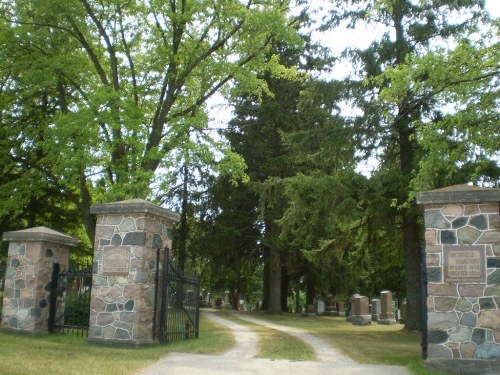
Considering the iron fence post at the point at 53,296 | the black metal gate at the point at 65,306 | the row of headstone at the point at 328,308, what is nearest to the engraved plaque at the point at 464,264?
the black metal gate at the point at 65,306

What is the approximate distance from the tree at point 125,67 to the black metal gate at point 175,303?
15.2ft

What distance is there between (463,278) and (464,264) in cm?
22

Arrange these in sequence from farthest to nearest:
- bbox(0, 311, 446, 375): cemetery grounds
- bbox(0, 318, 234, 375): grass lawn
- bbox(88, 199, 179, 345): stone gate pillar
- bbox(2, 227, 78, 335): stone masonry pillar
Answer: bbox(2, 227, 78, 335): stone masonry pillar < bbox(88, 199, 179, 345): stone gate pillar < bbox(0, 311, 446, 375): cemetery grounds < bbox(0, 318, 234, 375): grass lawn

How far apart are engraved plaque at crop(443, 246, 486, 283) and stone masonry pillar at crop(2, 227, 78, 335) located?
8.36 m

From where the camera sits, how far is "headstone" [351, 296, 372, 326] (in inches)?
925

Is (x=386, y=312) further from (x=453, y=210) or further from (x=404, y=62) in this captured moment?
(x=453, y=210)

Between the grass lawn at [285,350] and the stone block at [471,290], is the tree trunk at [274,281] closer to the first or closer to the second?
the grass lawn at [285,350]

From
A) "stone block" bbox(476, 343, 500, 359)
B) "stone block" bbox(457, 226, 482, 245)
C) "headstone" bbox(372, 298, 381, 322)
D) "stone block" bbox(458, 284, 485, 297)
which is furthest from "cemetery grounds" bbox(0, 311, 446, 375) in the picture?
"headstone" bbox(372, 298, 381, 322)

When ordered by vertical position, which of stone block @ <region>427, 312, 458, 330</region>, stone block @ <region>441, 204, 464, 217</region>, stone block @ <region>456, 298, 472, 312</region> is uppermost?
stone block @ <region>441, 204, 464, 217</region>

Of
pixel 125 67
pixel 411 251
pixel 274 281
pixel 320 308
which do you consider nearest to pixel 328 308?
pixel 320 308

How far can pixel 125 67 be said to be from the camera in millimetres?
19172

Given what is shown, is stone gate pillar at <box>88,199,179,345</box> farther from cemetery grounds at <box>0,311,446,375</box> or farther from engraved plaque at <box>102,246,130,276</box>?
cemetery grounds at <box>0,311,446,375</box>

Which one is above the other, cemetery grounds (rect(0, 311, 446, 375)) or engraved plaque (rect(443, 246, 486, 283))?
engraved plaque (rect(443, 246, 486, 283))

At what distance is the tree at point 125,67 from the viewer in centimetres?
1645
